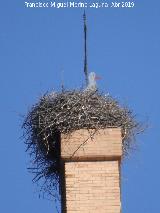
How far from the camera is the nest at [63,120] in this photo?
914cm

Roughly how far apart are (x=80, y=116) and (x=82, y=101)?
36 cm

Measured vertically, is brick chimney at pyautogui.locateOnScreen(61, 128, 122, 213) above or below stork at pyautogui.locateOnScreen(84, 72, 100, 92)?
below

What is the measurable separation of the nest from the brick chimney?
0.60 feet

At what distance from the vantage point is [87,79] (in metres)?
10.3

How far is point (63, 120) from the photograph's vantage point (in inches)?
358

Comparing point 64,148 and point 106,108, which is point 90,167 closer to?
point 64,148

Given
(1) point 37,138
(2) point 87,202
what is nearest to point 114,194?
(2) point 87,202

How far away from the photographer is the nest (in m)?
9.14

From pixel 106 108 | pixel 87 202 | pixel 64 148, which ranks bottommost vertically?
pixel 87 202

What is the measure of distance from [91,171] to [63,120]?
786 millimetres

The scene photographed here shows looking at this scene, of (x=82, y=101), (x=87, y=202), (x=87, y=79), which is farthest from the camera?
(x=87, y=79)

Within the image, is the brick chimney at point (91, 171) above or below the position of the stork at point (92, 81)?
below

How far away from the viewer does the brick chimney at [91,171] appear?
28.2 ft

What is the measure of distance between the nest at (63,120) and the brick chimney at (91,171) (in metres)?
0.18
